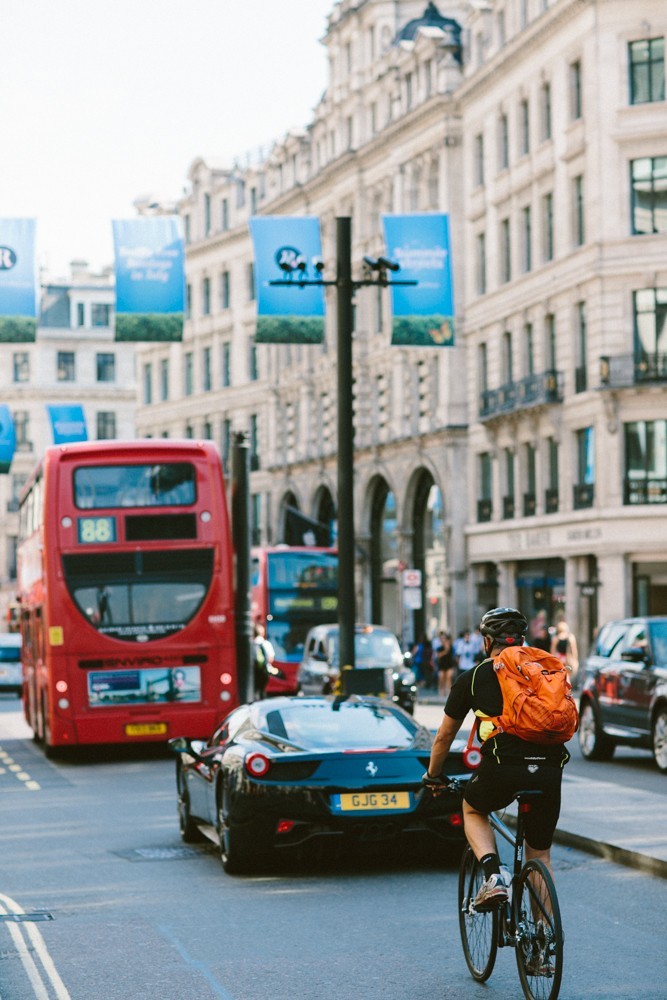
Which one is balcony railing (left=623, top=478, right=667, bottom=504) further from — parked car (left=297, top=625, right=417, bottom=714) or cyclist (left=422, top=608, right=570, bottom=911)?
cyclist (left=422, top=608, right=570, bottom=911)

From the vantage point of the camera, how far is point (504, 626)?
8445mm

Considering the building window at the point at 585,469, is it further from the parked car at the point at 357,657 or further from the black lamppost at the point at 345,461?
the black lamppost at the point at 345,461

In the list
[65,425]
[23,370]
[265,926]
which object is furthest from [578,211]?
[23,370]

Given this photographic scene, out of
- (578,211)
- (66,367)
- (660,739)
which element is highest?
(66,367)

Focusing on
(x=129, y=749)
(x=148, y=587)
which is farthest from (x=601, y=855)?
(x=129, y=749)

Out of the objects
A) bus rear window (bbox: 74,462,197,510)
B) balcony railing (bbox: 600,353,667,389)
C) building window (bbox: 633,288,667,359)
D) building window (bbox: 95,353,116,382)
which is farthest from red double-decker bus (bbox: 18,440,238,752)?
building window (bbox: 95,353,116,382)

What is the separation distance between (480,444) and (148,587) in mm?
35312

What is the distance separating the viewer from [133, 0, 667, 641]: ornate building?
161 ft

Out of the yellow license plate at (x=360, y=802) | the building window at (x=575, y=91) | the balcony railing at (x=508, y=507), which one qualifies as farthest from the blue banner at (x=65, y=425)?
the yellow license plate at (x=360, y=802)

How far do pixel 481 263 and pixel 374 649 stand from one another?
1006 inches

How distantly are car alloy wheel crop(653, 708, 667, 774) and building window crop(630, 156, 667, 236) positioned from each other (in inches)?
1108

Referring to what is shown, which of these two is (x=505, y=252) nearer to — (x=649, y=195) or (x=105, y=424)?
(x=649, y=195)

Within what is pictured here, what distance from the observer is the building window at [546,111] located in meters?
54.0

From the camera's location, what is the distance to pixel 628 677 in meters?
23.6
